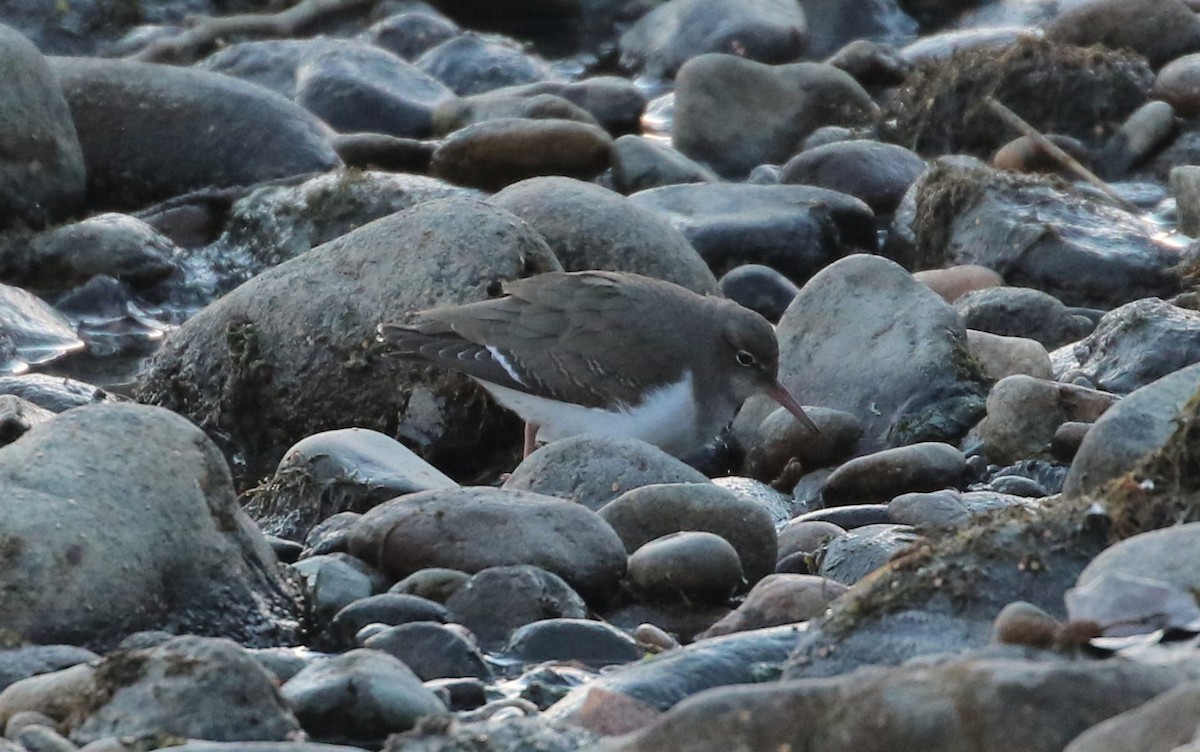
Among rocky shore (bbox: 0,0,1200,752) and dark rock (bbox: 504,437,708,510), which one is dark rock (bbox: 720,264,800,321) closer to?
rocky shore (bbox: 0,0,1200,752)

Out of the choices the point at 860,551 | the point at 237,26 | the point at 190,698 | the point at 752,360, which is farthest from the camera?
the point at 237,26

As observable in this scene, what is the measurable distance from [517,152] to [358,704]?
8110mm

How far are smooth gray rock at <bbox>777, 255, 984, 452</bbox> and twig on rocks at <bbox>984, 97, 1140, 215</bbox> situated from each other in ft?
8.78

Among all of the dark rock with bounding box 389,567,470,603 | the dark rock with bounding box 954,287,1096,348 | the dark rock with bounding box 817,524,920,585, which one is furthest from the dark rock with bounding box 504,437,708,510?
the dark rock with bounding box 954,287,1096,348

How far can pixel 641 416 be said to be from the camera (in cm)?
811

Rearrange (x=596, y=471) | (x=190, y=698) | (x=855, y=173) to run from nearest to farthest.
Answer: (x=190, y=698), (x=596, y=471), (x=855, y=173)

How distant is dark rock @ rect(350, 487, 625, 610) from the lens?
5891 millimetres

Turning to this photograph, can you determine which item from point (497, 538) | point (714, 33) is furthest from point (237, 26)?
point (497, 538)

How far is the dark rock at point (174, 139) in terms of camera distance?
1273 centimetres

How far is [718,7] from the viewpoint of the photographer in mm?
16391

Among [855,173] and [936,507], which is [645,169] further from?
[936,507]

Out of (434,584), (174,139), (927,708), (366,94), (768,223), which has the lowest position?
(366,94)

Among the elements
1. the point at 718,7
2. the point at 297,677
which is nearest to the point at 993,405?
the point at 297,677

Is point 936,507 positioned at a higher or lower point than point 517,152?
higher
